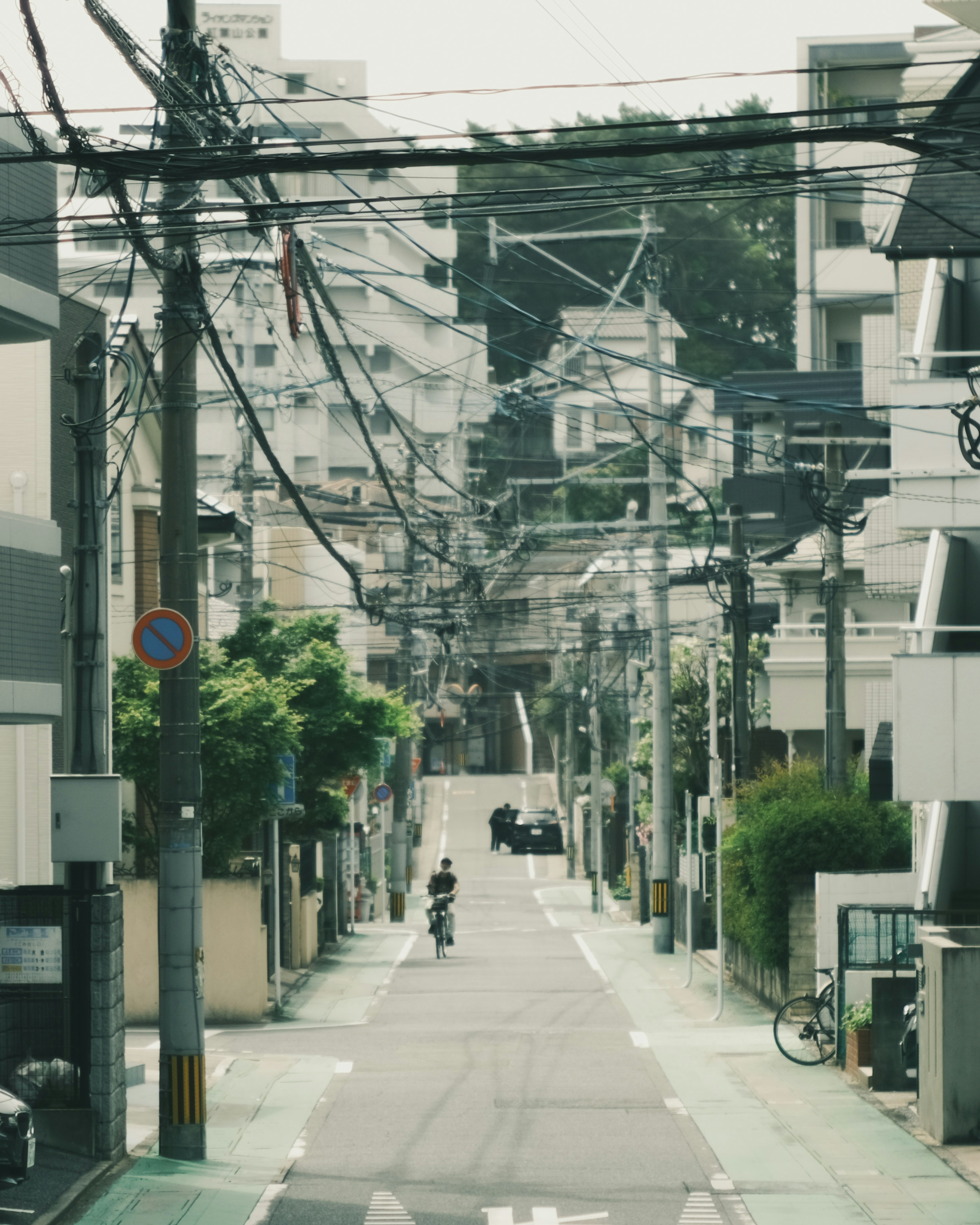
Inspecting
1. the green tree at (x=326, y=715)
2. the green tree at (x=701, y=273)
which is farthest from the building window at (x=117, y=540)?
the green tree at (x=701, y=273)

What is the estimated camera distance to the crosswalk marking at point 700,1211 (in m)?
10.8

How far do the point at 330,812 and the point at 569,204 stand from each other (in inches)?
859

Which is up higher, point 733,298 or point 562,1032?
point 733,298

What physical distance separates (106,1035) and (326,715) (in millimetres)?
16895

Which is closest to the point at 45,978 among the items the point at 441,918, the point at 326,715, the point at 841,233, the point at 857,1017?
the point at 857,1017

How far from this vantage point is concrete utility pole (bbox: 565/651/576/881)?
2435 inches

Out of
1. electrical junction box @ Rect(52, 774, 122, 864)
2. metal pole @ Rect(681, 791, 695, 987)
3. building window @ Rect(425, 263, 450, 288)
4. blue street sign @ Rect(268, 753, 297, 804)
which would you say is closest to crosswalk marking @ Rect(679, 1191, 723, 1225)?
electrical junction box @ Rect(52, 774, 122, 864)

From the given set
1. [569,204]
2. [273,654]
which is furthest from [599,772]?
[569,204]

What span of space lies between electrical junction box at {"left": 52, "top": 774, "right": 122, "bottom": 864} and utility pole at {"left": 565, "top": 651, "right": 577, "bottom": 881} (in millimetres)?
44213

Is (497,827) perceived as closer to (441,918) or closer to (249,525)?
(441,918)

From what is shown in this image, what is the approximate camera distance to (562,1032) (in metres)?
21.2

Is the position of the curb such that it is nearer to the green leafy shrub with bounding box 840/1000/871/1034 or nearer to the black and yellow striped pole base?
the black and yellow striped pole base

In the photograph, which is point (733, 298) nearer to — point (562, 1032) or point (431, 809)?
point (431, 809)

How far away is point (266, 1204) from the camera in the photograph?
1173cm
